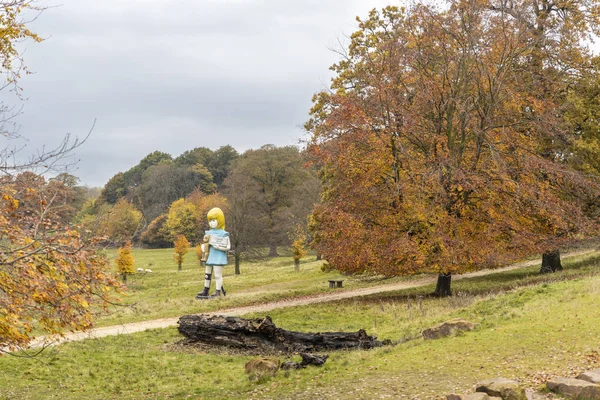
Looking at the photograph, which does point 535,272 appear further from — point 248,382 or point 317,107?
point 248,382

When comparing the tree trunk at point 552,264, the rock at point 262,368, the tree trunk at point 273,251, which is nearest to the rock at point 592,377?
the rock at point 262,368

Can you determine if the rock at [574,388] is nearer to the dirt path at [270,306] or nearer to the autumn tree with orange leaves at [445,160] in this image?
the dirt path at [270,306]

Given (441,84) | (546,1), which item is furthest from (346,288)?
(546,1)

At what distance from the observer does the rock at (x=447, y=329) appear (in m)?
→ 13.4

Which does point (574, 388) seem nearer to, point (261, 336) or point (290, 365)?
point (290, 365)

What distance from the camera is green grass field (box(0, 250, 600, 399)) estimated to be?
10.3m

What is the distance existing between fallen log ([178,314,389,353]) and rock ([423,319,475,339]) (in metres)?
1.36

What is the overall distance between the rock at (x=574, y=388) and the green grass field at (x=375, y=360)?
54 centimetres

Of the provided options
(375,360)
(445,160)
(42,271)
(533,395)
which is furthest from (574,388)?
(445,160)

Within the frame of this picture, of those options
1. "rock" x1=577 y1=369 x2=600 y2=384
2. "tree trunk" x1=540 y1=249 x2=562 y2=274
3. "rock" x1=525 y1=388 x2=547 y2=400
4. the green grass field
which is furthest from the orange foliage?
"tree trunk" x1=540 y1=249 x2=562 y2=274

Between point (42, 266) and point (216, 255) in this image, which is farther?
point (216, 255)

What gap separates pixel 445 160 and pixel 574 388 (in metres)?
14.2

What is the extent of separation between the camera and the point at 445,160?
21688mm

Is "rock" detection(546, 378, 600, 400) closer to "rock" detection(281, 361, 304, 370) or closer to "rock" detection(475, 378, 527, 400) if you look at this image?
"rock" detection(475, 378, 527, 400)
